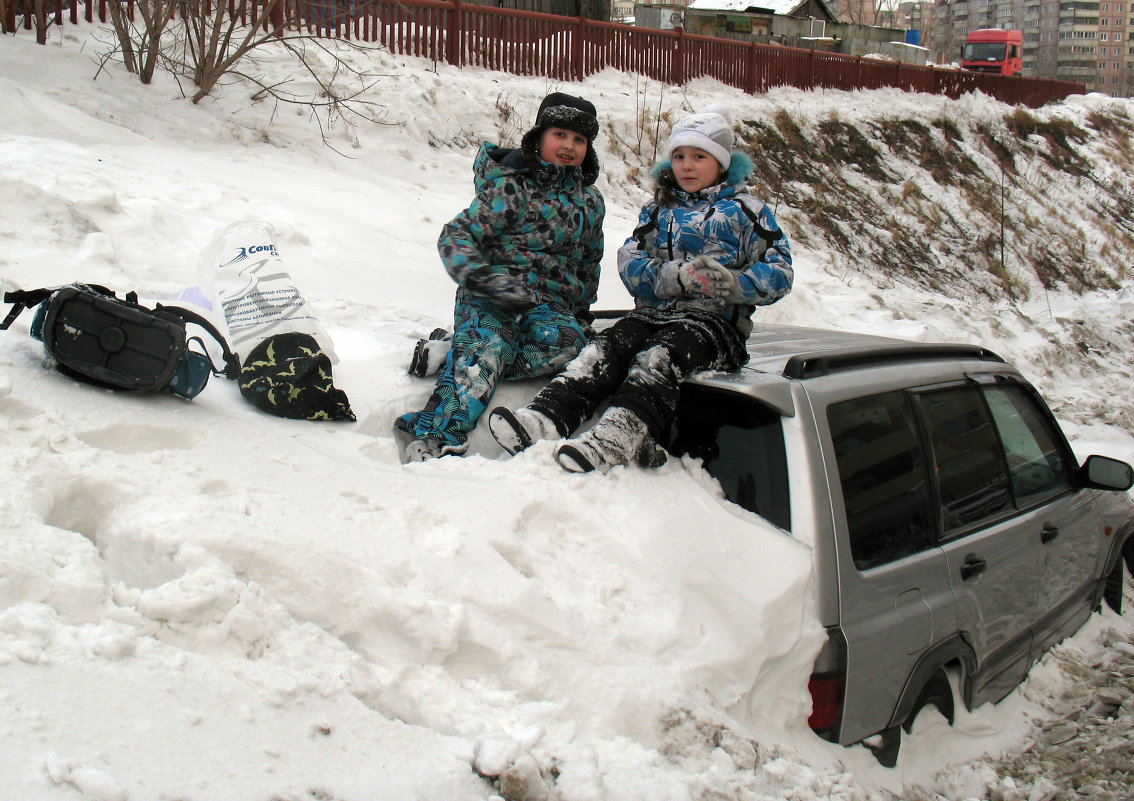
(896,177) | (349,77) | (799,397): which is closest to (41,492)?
(799,397)

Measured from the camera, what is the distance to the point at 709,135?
3.84 metres

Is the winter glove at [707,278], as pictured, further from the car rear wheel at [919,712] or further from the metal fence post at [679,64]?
the metal fence post at [679,64]

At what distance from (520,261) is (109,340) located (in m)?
1.67

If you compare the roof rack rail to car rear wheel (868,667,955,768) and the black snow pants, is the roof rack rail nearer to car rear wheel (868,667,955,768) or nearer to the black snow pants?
the black snow pants

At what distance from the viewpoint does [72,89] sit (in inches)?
331

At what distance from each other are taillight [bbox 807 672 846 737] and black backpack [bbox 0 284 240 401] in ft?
7.12

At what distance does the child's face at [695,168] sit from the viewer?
12.6 ft

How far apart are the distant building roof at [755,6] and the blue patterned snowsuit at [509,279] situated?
3201 cm

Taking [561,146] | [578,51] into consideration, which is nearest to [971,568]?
[561,146]

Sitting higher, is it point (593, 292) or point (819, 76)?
point (819, 76)

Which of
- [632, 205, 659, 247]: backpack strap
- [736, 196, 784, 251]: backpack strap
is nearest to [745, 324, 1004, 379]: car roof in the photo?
[736, 196, 784, 251]: backpack strap

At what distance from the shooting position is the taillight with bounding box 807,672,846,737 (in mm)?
2475

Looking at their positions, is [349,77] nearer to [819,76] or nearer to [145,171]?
[145,171]

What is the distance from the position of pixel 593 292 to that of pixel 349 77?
7840mm
